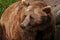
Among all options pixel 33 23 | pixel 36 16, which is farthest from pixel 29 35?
pixel 36 16

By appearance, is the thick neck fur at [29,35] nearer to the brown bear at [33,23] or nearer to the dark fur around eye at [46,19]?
the brown bear at [33,23]

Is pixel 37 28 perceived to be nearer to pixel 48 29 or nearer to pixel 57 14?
pixel 48 29

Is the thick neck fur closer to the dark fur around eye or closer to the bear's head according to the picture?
the bear's head

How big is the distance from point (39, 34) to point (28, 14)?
0.67 metres

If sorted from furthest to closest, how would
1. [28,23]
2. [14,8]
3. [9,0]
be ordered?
[9,0] < [14,8] < [28,23]

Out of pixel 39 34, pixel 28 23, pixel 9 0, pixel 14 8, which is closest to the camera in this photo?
pixel 28 23

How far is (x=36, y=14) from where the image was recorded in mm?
7883

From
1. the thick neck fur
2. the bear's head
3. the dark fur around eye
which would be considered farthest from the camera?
the thick neck fur

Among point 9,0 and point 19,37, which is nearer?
point 19,37

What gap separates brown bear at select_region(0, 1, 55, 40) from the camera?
309 inches

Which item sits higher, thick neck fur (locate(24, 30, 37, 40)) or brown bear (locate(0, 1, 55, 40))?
brown bear (locate(0, 1, 55, 40))

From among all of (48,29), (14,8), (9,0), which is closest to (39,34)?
(48,29)

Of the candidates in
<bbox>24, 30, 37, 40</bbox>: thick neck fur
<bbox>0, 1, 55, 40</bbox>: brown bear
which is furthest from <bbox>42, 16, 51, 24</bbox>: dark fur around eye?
<bbox>24, 30, 37, 40</bbox>: thick neck fur

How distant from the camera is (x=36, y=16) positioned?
25.8 ft
